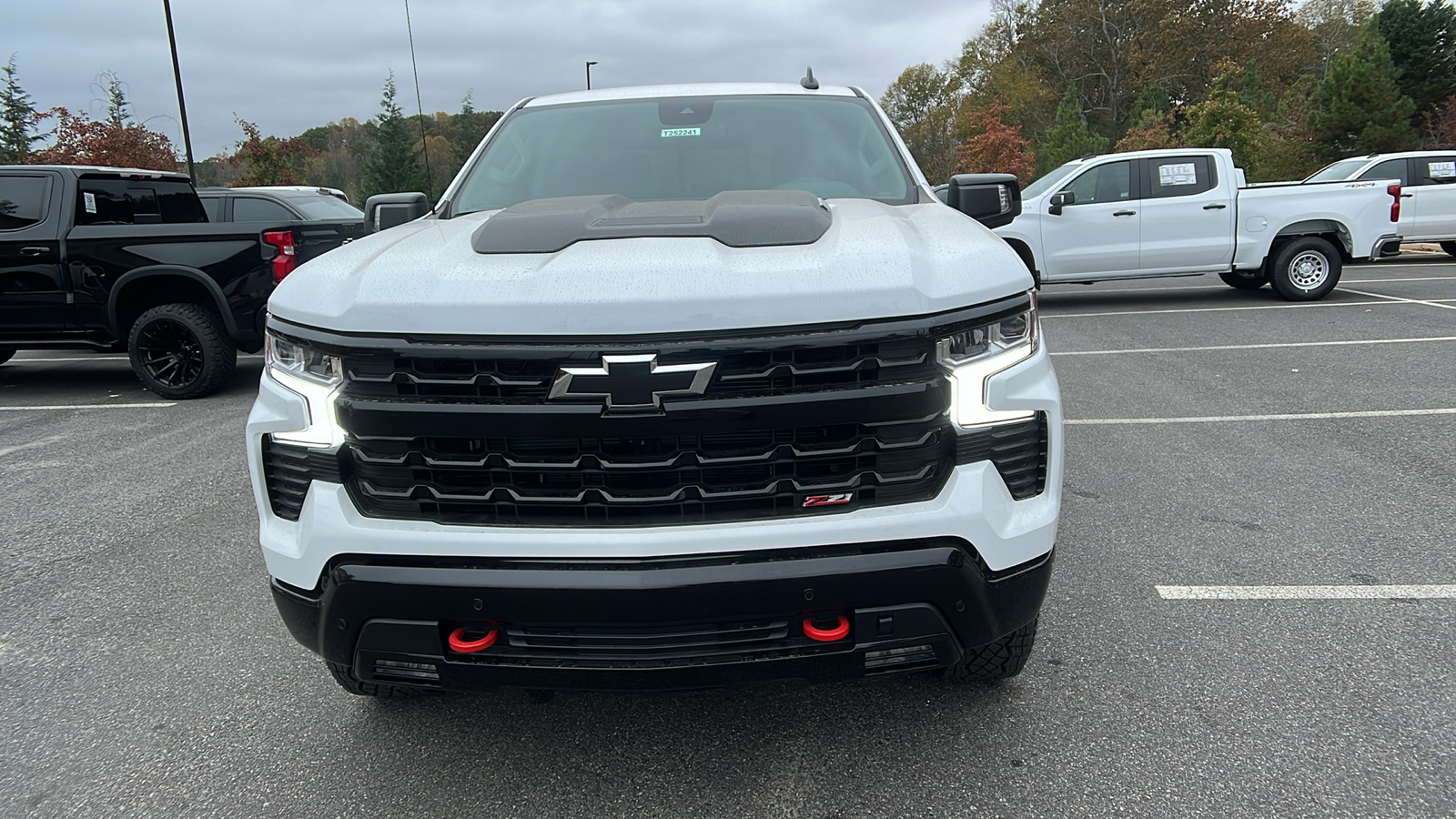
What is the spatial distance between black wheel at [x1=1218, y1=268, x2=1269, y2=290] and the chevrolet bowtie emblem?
38.7 ft

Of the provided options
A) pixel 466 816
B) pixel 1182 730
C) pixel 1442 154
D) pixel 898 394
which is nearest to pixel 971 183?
pixel 898 394

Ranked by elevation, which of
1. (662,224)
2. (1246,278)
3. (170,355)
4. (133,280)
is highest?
(662,224)

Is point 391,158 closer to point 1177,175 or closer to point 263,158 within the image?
point 263,158

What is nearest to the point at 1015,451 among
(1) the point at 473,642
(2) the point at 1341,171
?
(1) the point at 473,642

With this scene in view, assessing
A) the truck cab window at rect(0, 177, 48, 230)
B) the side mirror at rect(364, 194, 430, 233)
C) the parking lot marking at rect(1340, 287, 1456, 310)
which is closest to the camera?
the side mirror at rect(364, 194, 430, 233)

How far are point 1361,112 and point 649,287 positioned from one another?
105ft

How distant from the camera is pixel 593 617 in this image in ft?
6.68

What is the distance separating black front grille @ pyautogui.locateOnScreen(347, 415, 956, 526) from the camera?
81.7 inches

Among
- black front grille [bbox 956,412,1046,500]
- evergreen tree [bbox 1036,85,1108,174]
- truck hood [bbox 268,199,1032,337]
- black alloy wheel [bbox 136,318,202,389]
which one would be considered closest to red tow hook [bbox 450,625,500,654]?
truck hood [bbox 268,199,1032,337]

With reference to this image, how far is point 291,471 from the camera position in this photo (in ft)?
7.34

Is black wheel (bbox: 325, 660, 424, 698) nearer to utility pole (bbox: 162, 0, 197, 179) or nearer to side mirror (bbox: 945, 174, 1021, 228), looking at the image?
side mirror (bbox: 945, 174, 1021, 228)

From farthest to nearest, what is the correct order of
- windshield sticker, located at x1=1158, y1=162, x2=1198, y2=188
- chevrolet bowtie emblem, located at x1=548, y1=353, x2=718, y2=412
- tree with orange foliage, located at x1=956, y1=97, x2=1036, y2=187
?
tree with orange foliage, located at x1=956, y1=97, x2=1036, y2=187 < windshield sticker, located at x1=1158, y1=162, x2=1198, y2=188 < chevrolet bowtie emblem, located at x1=548, y1=353, x2=718, y2=412

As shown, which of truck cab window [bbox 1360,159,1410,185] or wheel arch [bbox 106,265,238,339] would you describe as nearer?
wheel arch [bbox 106,265,238,339]

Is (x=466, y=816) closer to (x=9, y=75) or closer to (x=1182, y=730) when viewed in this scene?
(x=1182, y=730)
